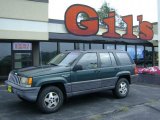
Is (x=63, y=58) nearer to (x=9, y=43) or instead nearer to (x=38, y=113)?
(x=38, y=113)

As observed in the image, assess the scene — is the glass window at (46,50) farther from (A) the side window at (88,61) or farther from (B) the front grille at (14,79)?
(B) the front grille at (14,79)

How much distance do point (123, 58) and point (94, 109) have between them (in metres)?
2.67

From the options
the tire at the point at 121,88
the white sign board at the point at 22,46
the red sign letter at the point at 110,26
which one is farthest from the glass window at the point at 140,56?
the tire at the point at 121,88

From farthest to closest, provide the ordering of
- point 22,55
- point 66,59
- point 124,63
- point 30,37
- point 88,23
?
point 88,23, point 22,55, point 30,37, point 124,63, point 66,59

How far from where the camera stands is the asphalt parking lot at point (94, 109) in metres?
6.91

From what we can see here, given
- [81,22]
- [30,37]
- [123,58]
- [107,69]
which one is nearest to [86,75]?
[107,69]

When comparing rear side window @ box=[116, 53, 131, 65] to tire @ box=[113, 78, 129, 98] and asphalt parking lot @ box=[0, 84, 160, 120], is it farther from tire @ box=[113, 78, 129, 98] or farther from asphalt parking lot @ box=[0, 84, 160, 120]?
asphalt parking lot @ box=[0, 84, 160, 120]

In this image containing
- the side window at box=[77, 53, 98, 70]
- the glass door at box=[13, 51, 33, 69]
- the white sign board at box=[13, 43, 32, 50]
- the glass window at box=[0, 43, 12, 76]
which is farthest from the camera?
the glass door at box=[13, 51, 33, 69]

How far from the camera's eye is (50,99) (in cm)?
723

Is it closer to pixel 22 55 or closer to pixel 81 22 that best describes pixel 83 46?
pixel 81 22

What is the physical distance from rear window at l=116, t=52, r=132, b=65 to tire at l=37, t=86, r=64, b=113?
296cm

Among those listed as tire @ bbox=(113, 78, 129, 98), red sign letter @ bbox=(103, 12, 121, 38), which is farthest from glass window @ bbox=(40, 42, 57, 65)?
tire @ bbox=(113, 78, 129, 98)

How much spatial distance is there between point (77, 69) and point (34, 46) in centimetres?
960

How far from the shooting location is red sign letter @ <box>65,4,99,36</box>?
1730 centimetres
